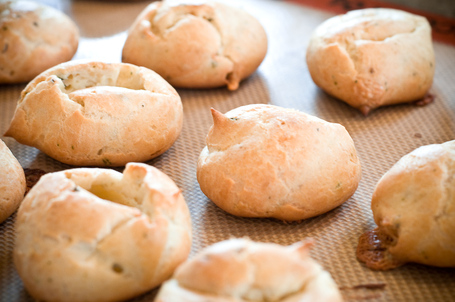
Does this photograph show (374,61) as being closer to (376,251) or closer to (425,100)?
(425,100)

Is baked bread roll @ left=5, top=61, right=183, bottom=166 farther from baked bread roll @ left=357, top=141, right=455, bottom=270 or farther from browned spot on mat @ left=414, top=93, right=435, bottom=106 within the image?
browned spot on mat @ left=414, top=93, right=435, bottom=106

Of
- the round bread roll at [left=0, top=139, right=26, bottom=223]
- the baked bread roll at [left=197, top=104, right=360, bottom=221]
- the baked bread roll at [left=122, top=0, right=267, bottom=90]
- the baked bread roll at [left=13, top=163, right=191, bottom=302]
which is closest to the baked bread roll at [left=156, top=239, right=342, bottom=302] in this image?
the baked bread roll at [left=13, top=163, right=191, bottom=302]

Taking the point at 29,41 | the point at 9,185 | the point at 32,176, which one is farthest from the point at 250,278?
the point at 29,41

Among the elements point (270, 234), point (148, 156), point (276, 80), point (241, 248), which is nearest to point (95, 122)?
point (148, 156)

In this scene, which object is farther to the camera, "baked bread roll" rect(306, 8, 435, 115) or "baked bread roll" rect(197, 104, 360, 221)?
"baked bread roll" rect(306, 8, 435, 115)

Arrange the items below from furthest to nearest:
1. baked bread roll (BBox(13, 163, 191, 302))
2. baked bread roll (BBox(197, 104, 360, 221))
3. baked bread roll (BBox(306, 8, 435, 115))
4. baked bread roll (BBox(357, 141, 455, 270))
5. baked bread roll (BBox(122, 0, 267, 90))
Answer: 1. baked bread roll (BBox(122, 0, 267, 90))
2. baked bread roll (BBox(306, 8, 435, 115))
3. baked bread roll (BBox(197, 104, 360, 221))
4. baked bread roll (BBox(357, 141, 455, 270))
5. baked bread roll (BBox(13, 163, 191, 302))

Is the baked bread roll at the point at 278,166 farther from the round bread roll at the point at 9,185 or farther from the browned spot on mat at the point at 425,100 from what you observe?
the browned spot on mat at the point at 425,100

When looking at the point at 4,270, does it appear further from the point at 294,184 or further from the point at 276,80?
the point at 276,80
